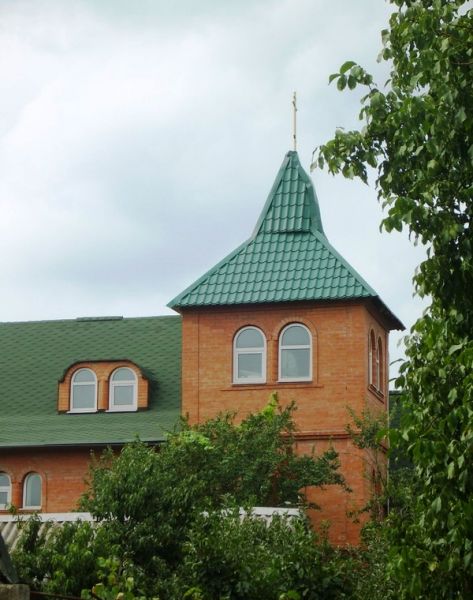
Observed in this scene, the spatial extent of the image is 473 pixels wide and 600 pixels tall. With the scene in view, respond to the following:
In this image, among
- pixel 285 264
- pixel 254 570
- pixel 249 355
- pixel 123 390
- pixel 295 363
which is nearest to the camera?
pixel 254 570

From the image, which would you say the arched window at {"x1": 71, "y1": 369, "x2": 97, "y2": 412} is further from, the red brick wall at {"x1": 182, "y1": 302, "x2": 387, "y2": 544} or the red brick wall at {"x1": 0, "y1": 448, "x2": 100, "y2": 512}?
the red brick wall at {"x1": 182, "y1": 302, "x2": 387, "y2": 544}

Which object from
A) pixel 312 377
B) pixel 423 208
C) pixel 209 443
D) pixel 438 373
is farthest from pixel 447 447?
pixel 312 377

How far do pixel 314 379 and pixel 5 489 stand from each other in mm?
8429

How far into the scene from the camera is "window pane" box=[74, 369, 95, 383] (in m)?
42.4

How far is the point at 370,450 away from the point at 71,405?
→ 7.87m

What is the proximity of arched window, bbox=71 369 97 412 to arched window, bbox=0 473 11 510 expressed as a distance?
235cm

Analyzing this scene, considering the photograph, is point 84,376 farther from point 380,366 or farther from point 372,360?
point 380,366

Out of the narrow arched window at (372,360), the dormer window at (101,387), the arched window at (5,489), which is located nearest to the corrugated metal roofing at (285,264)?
the narrow arched window at (372,360)

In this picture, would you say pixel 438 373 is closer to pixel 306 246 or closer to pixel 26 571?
pixel 26 571

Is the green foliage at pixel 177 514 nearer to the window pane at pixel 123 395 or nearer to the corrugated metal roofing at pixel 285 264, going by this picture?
the window pane at pixel 123 395

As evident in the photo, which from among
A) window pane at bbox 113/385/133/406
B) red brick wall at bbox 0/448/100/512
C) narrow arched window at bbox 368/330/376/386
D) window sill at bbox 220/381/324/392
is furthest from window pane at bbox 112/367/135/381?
narrow arched window at bbox 368/330/376/386

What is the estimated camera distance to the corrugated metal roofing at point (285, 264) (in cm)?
3922

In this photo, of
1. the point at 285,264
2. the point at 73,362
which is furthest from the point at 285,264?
the point at 73,362

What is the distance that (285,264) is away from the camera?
131 feet
